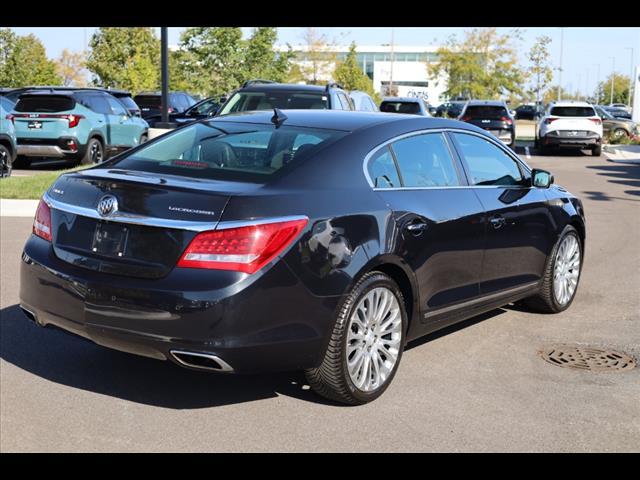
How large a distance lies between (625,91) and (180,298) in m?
132

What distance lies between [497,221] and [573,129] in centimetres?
2277

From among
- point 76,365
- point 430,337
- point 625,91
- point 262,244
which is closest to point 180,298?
point 262,244

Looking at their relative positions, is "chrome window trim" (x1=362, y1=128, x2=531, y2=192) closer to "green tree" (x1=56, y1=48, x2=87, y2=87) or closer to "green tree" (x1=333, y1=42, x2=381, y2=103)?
"green tree" (x1=333, y1=42, x2=381, y2=103)

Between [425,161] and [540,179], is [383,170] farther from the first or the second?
[540,179]

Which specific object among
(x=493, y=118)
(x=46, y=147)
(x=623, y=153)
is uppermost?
(x=493, y=118)

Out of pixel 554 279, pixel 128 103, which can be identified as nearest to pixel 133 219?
pixel 554 279

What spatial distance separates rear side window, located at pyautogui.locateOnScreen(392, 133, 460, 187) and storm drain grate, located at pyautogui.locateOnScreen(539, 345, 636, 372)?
1.36m

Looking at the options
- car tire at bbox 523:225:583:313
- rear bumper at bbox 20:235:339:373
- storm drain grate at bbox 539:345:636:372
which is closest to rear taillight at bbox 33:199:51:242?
rear bumper at bbox 20:235:339:373

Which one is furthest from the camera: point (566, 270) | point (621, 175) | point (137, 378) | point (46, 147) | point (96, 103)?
point (621, 175)

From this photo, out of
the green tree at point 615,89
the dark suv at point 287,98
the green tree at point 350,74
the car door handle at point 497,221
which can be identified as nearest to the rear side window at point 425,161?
the car door handle at point 497,221

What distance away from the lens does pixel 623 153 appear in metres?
28.5

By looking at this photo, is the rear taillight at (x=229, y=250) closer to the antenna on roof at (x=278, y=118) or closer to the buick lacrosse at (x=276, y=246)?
the buick lacrosse at (x=276, y=246)
